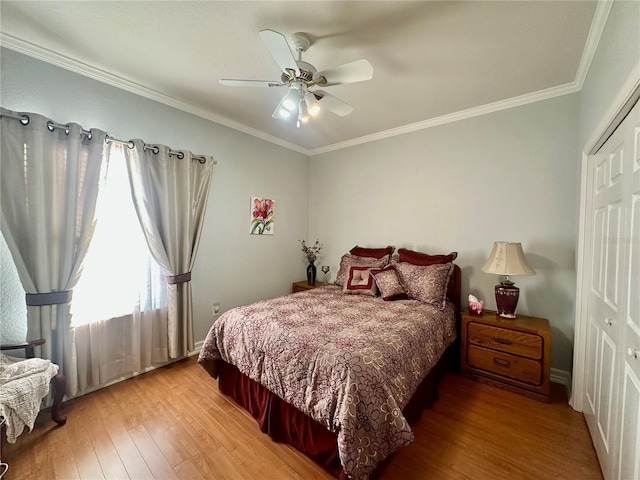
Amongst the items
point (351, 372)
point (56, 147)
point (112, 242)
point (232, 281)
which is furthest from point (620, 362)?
point (56, 147)

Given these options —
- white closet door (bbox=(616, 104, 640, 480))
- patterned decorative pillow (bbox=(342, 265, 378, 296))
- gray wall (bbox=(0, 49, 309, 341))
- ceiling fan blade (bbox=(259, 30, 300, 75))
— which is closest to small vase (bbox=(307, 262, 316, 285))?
gray wall (bbox=(0, 49, 309, 341))

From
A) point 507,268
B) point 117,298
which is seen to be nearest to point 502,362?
point 507,268

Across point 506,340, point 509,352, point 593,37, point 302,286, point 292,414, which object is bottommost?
point 292,414

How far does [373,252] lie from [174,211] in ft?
7.38

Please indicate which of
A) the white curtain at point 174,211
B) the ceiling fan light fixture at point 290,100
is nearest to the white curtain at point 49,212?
the white curtain at point 174,211

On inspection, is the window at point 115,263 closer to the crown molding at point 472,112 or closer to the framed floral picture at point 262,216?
the framed floral picture at point 262,216

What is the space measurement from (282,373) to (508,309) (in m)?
2.06

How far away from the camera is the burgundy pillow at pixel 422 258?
8.50ft

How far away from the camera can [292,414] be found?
160 centimetres

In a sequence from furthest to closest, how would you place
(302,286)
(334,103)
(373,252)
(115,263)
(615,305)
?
(302,286)
(373,252)
(115,263)
(334,103)
(615,305)

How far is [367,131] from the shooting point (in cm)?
328

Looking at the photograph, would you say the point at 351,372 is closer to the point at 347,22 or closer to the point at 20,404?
the point at 20,404

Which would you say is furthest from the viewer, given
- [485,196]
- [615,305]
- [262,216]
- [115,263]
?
[262,216]

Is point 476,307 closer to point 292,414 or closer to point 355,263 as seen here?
point 355,263
